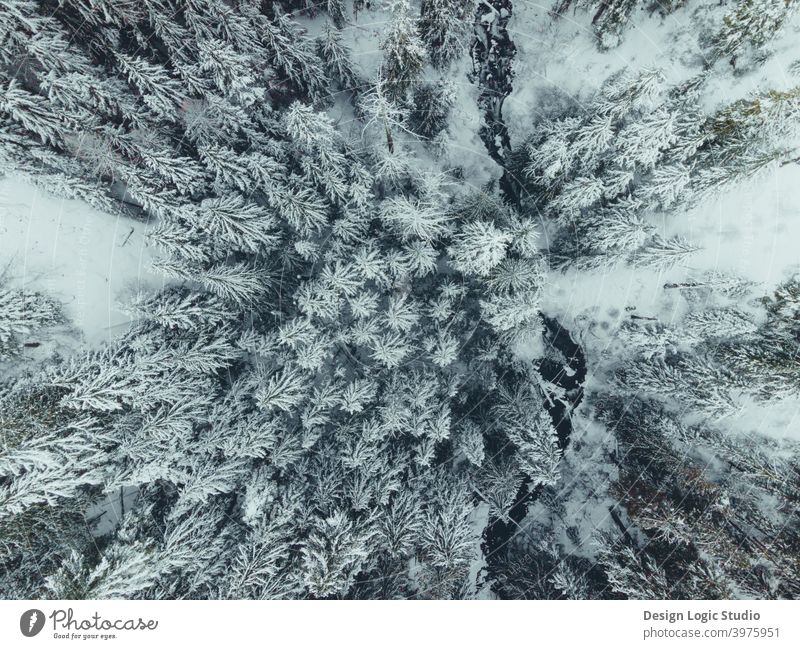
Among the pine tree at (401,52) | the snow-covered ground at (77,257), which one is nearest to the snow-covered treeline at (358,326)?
the pine tree at (401,52)

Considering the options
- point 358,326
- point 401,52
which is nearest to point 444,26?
point 401,52

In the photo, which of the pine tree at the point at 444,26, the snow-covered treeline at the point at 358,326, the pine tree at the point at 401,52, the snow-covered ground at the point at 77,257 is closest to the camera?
the pine tree at the point at 401,52

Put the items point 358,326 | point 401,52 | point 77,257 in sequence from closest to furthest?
point 401,52 → point 358,326 → point 77,257

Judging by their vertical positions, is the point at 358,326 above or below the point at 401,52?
below

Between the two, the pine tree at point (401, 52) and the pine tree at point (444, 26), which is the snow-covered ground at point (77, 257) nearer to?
the pine tree at point (401, 52)

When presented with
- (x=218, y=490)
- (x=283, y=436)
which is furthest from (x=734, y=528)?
(x=218, y=490)

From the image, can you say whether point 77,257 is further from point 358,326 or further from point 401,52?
point 401,52
